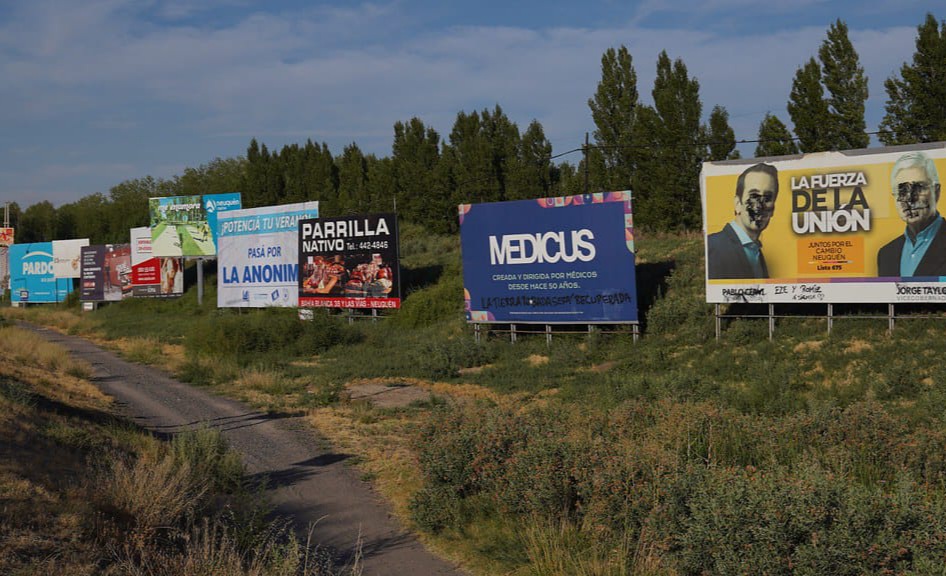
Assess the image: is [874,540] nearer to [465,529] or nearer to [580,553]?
[580,553]

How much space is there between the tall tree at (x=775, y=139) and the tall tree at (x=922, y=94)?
4.34m

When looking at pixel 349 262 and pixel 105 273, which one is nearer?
pixel 349 262

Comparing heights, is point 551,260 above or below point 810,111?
below

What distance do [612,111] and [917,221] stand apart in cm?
2835

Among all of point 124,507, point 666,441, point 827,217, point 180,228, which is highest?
point 180,228

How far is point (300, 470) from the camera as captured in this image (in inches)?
485

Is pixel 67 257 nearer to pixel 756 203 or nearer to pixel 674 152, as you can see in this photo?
pixel 674 152

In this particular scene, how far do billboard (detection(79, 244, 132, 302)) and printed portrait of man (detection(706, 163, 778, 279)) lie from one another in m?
43.0

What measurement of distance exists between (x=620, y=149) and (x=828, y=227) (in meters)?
25.7

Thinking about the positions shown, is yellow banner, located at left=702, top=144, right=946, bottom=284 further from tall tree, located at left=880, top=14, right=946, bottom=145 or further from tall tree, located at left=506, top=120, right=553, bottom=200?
tall tree, located at left=506, top=120, right=553, bottom=200

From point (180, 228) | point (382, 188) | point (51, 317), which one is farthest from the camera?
point (382, 188)

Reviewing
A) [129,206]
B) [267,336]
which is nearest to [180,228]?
[267,336]

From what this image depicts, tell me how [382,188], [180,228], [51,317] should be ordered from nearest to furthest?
[180,228] < [51,317] < [382,188]

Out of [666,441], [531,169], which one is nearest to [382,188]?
[531,169]
